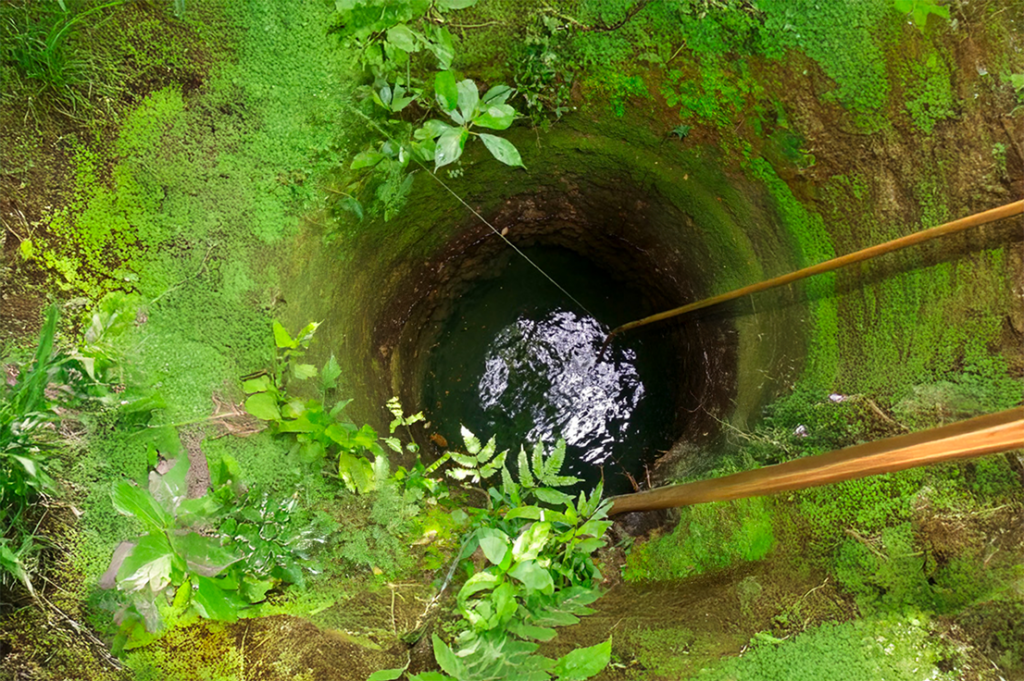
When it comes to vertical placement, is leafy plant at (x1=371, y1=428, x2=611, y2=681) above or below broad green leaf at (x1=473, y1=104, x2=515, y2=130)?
below

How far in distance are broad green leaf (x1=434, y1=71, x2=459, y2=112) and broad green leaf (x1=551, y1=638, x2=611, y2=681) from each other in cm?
156

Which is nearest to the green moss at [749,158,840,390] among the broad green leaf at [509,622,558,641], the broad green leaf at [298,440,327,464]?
the broad green leaf at [509,622,558,641]

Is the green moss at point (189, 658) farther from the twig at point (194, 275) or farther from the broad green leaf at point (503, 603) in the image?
the twig at point (194, 275)

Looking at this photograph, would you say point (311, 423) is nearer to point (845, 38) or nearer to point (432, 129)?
point (432, 129)

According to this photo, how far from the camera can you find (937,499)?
1.92 m

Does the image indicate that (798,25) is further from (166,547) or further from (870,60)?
(166,547)

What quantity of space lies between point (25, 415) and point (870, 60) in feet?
9.90

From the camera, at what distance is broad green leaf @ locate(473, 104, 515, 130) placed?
63.4 inches

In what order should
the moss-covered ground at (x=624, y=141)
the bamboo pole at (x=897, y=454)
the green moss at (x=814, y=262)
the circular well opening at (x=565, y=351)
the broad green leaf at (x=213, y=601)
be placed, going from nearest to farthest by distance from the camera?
the bamboo pole at (x=897, y=454) < the broad green leaf at (x=213, y=601) < the moss-covered ground at (x=624, y=141) < the green moss at (x=814, y=262) < the circular well opening at (x=565, y=351)

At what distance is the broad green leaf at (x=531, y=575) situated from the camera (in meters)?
1.47

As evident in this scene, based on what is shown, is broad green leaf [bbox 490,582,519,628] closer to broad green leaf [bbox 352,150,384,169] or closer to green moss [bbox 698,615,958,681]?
green moss [bbox 698,615,958,681]

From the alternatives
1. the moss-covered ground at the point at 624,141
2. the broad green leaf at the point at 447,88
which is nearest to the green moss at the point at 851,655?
the moss-covered ground at the point at 624,141

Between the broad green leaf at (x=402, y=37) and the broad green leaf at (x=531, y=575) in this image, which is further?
the broad green leaf at (x=402, y=37)

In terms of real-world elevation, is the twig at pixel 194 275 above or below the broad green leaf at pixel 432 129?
below
